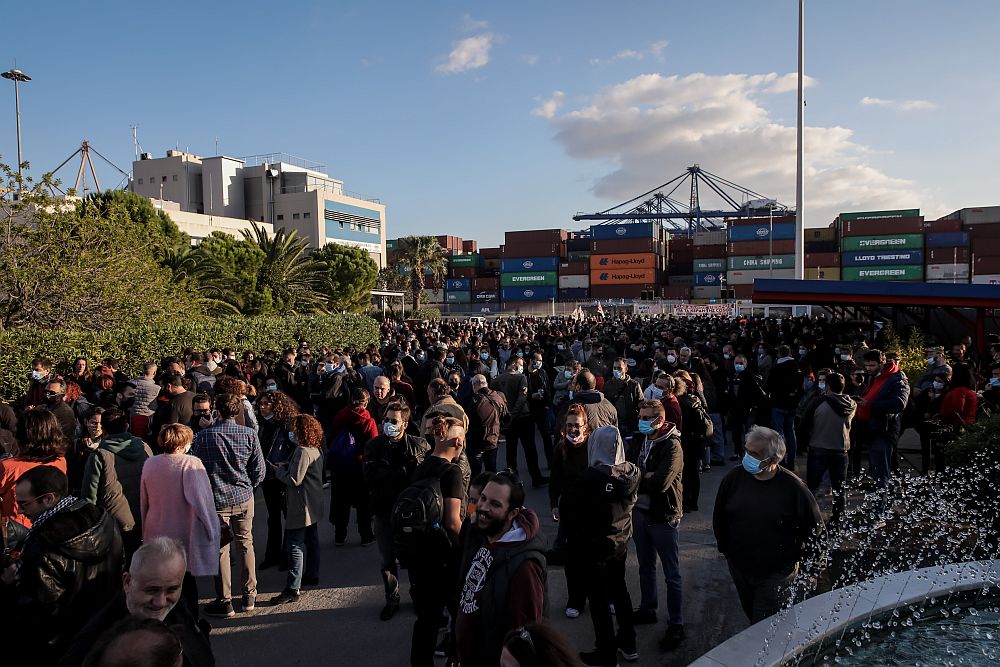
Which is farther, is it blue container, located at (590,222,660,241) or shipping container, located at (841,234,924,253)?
blue container, located at (590,222,660,241)

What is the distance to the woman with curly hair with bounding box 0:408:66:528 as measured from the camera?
404 centimetres

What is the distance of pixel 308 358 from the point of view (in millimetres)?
12617

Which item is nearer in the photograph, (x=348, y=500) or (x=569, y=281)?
(x=348, y=500)

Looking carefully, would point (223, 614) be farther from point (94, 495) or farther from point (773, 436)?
point (773, 436)

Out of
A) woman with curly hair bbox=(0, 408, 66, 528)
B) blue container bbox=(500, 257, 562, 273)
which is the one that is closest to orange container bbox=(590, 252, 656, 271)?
blue container bbox=(500, 257, 562, 273)

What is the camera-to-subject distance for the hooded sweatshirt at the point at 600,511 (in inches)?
147

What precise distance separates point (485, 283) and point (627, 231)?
2439 cm

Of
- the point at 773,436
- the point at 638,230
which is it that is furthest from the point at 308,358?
the point at 638,230

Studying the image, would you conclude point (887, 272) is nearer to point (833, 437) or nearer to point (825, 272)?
point (825, 272)

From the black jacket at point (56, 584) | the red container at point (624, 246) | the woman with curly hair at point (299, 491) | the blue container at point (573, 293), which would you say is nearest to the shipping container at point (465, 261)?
the blue container at point (573, 293)

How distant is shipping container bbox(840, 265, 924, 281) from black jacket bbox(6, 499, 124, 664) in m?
88.2

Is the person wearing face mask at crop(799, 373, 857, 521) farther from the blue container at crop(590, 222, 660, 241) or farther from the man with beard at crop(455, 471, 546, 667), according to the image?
the blue container at crop(590, 222, 660, 241)

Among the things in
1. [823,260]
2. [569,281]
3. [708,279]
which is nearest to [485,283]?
[569,281]

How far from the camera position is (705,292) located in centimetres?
8906
